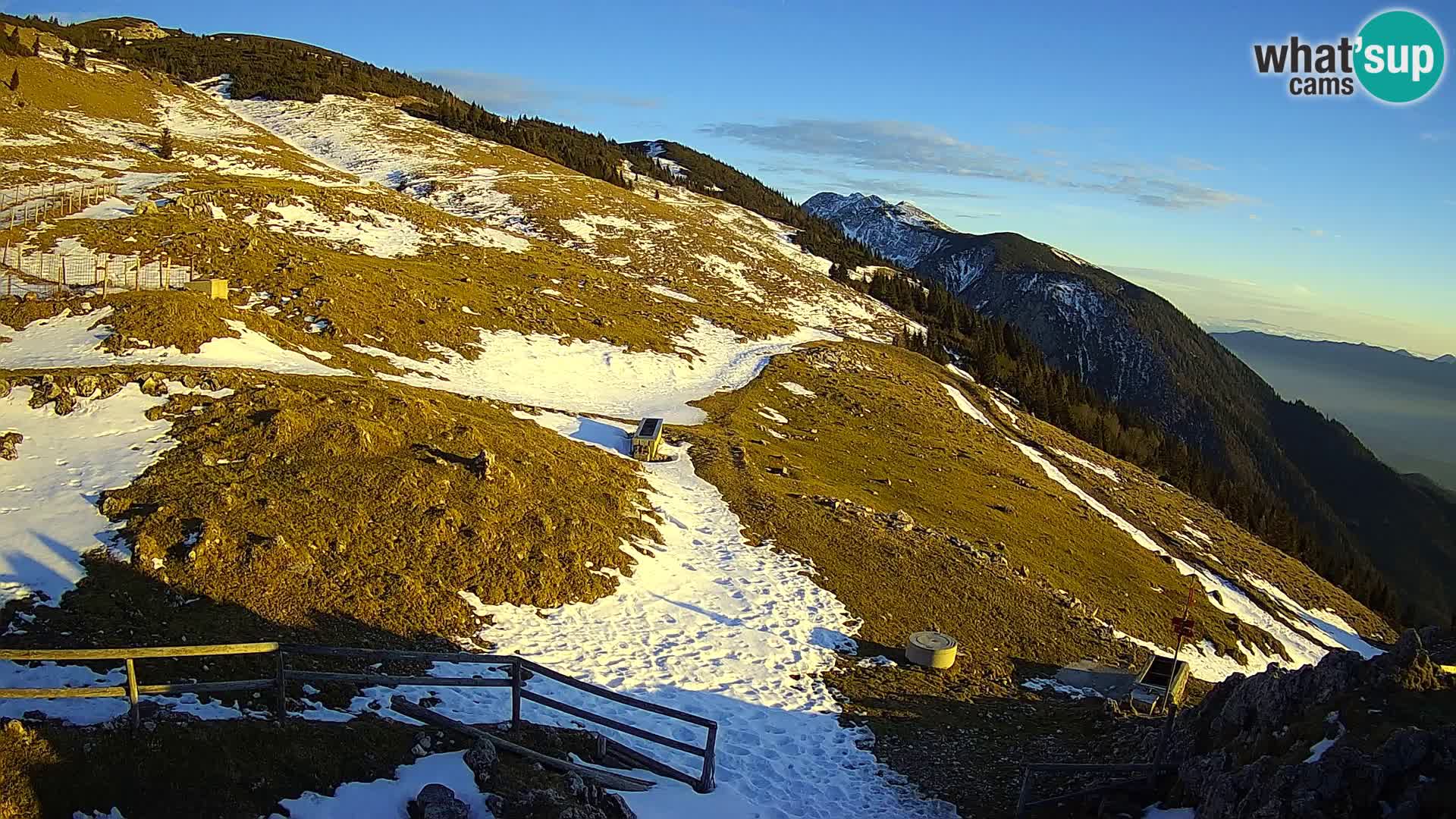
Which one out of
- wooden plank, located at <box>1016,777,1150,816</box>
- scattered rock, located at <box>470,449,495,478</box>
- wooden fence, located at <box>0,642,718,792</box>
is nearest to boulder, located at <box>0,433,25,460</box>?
wooden fence, located at <box>0,642,718,792</box>

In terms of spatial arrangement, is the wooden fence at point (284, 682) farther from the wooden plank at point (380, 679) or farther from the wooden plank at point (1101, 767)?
the wooden plank at point (1101, 767)

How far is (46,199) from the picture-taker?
47.4 meters

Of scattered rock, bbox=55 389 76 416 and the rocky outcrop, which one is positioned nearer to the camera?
the rocky outcrop

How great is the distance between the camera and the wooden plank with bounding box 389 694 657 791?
1191cm

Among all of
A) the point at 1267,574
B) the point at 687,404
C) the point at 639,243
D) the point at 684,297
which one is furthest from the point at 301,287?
the point at 1267,574

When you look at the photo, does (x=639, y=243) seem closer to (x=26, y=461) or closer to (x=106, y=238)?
(x=106, y=238)

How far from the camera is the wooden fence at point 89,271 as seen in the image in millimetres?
34344

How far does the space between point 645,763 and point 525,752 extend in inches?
101

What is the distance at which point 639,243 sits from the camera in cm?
8419

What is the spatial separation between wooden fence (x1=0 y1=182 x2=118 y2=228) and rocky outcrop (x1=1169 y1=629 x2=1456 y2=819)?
52760mm

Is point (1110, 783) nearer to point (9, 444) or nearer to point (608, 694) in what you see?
point (608, 694)

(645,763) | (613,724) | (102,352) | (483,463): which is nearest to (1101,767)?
(645,763)

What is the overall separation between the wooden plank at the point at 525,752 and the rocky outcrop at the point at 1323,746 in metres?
8.64

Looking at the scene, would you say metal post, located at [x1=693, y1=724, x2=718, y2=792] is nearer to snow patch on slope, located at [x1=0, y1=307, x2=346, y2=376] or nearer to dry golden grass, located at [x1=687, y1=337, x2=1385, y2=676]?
dry golden grass, located at [x1=687, y1=337, x2=1385, y2=676]
